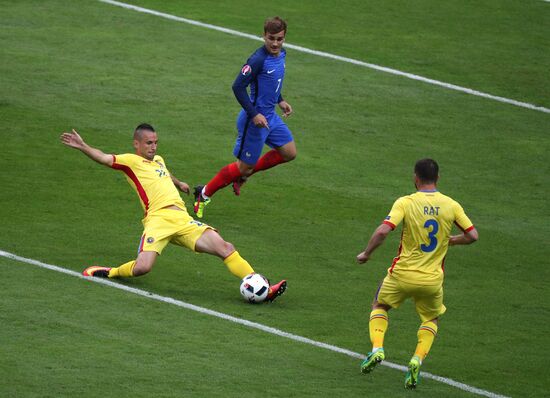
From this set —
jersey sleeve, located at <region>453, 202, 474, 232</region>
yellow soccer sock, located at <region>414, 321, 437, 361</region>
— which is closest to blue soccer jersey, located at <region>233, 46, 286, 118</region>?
jersey sleeve, located at <region>453, 202, 474, 232</region>

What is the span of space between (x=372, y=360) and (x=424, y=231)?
1205 millimetres

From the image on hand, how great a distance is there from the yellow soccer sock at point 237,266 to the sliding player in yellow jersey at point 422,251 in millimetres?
2010

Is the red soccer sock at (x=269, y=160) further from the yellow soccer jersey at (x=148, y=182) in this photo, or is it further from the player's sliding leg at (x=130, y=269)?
the player's sliding leg at (x=130, y=269)

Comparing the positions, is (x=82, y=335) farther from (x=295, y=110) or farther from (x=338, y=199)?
(x=295, y=110)

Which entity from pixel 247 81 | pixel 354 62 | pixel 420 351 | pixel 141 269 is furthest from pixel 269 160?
A: pixel 354 62

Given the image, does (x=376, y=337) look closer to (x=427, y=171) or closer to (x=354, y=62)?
(x=427, y=171)

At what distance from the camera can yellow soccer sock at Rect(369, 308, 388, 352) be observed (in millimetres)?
10383

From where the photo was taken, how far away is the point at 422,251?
1052 centimetres

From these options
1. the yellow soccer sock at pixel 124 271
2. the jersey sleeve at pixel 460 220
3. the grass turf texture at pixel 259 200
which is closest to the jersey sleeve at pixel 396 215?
the jersey sleeve at pixel 460 220

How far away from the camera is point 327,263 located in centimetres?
1380

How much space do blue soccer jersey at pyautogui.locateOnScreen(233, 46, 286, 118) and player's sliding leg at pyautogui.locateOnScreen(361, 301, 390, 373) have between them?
434cm

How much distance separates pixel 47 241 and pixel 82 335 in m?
2.91

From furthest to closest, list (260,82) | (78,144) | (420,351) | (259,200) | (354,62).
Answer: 1. (354,62)
2. (259,200)
3. (260,82)
4. (78,144)
5. (420,351)

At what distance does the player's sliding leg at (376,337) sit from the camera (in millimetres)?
10227
